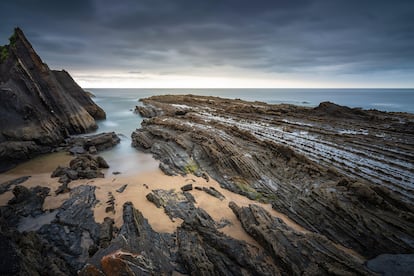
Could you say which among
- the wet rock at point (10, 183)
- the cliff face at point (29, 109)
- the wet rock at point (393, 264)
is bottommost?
the wet rock at point (10, 183)

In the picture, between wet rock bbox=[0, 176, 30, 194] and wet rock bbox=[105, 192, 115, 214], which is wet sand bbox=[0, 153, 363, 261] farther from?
wet rock bbox=[0, 176, 30, 194]

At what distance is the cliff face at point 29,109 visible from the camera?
15.1 metres

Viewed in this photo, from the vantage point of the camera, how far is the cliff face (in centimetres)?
1509

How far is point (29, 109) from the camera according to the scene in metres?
17.2

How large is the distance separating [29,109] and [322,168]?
21518 mm

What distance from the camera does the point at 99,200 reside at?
9812mm

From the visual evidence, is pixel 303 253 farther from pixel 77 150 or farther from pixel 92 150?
pixel 77 150

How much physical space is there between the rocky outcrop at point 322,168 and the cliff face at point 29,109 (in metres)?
7.51

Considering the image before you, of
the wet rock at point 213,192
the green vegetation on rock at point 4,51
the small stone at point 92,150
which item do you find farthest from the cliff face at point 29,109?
the wet rock at point 213,192

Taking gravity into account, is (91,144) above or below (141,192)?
above

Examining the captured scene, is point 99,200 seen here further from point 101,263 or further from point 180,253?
point 101,263

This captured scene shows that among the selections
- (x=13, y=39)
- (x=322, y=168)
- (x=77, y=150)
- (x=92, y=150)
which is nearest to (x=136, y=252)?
(x=322, y=168)

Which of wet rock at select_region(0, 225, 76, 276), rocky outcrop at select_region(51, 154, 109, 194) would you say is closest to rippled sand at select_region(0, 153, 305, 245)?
rocky outcrop at select_region(51, 154, 109, 194)

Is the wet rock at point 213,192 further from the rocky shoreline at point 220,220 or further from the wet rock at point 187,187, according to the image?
the wet rock at point 187,187
